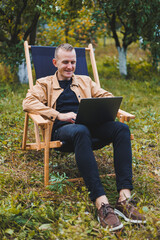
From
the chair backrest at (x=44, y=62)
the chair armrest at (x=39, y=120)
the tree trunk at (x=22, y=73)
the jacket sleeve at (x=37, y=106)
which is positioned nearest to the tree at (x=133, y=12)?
the tree trunk at (x=22, y=73)

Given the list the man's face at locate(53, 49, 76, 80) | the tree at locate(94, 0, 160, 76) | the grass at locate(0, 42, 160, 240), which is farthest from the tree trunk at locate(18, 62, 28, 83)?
the man's face at locate(53, 49, 76, 80)

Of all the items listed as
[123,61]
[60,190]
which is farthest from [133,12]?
[60,190]

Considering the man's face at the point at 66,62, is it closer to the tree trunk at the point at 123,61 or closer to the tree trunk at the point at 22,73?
the tree trunk at the point at 22,73

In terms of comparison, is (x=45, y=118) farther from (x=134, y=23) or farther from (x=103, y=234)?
(x=134, y=23)

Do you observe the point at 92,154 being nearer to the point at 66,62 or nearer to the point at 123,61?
the point at 66,62

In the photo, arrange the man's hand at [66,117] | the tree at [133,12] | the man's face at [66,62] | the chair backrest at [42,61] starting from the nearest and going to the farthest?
1. the man's hand at [66,117]
2. the man's face at [66,62]
3. the chair backrest at [42,61]
4. the tree at [133,12]

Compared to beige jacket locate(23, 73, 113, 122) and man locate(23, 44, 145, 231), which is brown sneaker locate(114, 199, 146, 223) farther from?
beige jacket locate(23, 73, 113, 122)

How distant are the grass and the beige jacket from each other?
0.62 m

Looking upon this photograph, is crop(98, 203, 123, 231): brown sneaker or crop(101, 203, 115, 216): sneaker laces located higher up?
crop(101, 203, 115, 216): sneaker laces

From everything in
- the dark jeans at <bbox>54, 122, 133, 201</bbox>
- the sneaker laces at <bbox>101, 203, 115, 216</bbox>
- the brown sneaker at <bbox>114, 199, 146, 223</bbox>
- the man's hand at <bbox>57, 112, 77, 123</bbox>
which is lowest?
the brown sneaker at <bbox>114, 199, 146, 223</bbox>

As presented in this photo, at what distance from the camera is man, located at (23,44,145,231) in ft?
7.06

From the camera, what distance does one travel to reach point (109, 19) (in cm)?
739

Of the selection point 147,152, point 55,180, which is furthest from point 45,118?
point 147,152

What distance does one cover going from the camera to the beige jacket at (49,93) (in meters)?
2.64
